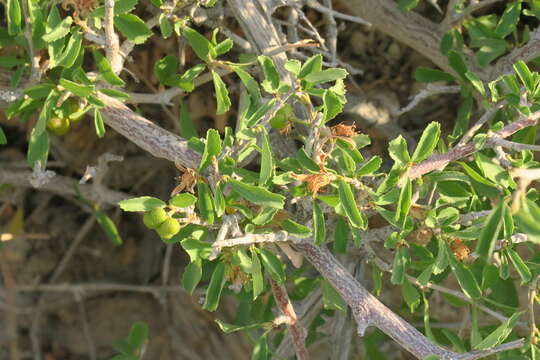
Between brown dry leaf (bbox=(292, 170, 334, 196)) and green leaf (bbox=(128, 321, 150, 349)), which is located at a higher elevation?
brown dry leaf (bbox=(292, 170, 334, 196))

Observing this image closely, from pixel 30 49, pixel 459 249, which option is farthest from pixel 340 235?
pixel 30 49

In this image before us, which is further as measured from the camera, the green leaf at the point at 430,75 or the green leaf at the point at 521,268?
the green leaf at the point at 430,75

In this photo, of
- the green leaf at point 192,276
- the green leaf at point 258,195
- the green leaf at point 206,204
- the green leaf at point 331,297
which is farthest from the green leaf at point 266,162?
the green leaf at point 331,297

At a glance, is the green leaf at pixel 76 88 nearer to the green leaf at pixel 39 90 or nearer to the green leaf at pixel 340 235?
the green leaf at pixel 39 90

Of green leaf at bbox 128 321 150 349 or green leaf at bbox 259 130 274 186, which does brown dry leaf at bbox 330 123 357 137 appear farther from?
green leaf at bbox 128 321 150 349

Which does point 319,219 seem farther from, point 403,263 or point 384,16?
point 384,16

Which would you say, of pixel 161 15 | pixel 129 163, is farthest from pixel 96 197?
pixel 161 15

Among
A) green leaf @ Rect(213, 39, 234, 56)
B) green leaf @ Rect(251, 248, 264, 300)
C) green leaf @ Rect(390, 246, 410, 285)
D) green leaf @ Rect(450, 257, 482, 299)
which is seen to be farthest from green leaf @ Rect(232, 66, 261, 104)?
green leaf @ Rect(450, 257, 482, 299)

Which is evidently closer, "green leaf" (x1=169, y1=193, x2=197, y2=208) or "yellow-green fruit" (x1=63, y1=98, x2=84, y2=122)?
"green leaf" (x1=169, y1=193, x2=197, y2=208)
